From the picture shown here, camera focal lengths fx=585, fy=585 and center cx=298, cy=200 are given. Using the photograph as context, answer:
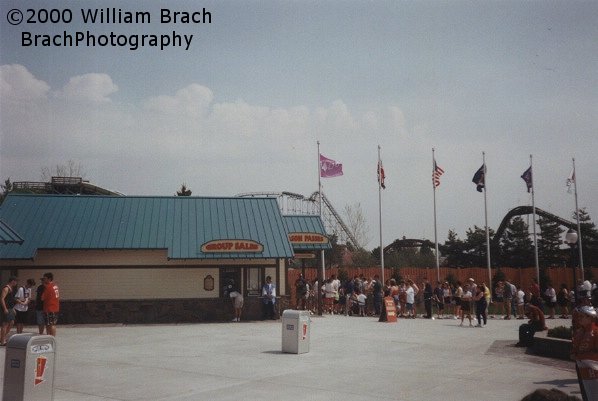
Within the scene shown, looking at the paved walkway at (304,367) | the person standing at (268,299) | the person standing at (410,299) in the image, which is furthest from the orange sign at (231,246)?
the person standing at (410,299)

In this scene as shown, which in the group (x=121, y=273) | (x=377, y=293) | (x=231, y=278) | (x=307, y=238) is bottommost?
(x=377, y=293)

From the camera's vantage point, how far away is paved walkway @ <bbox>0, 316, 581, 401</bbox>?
32.5ft

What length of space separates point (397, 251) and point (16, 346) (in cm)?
6131

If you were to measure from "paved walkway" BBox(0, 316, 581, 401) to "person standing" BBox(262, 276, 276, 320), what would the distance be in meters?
4.57

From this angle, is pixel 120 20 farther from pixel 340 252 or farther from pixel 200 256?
pixel 340 252

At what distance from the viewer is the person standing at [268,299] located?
80.6ft

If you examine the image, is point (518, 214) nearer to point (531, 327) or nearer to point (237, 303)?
point (237, 303)

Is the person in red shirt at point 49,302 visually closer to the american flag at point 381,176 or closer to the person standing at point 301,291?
the person standing at point 301,291

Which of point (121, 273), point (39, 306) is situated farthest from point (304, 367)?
point (121, 273)

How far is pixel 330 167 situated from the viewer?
98.8 ft

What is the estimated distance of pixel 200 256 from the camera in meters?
23.9

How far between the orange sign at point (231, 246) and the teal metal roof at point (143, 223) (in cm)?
20

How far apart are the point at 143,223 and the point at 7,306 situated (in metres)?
8.99

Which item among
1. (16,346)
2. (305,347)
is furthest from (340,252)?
(16,346)
